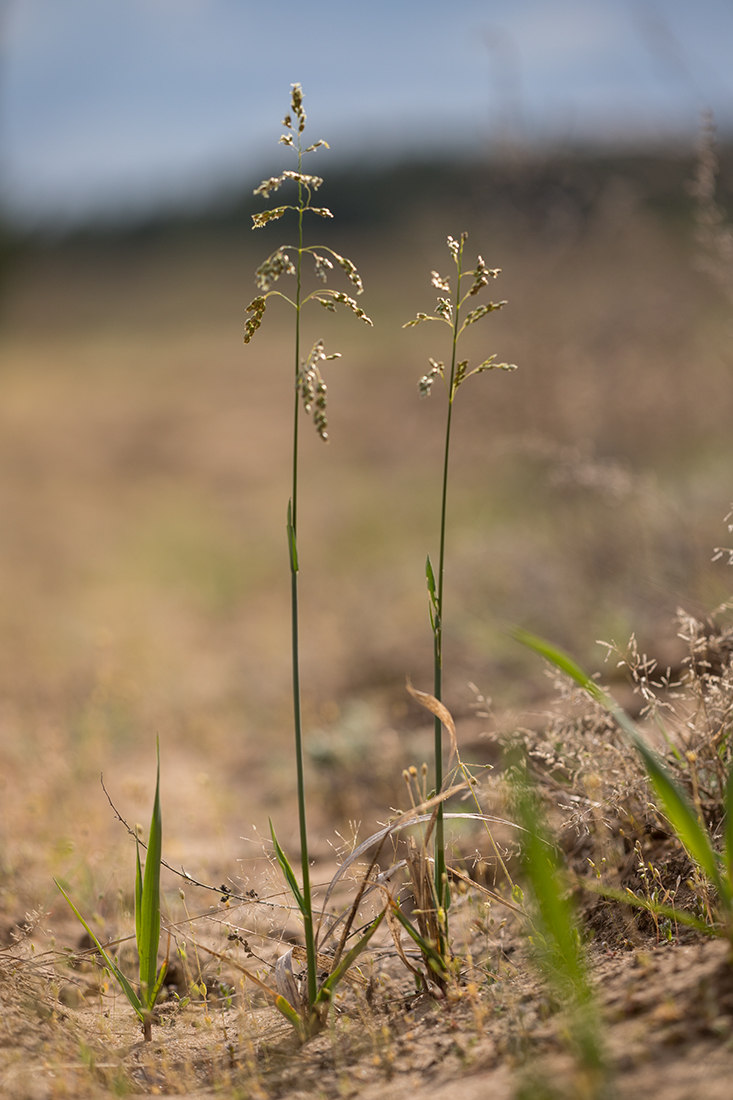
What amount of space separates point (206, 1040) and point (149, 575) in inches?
252

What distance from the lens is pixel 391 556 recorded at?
6945 millimetres

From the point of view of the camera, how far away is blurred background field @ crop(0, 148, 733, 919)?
141 inches

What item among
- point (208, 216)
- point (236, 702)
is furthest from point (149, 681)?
point (208, 216)

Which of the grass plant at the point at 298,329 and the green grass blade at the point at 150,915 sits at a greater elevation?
the grass plant at the point at 298,329

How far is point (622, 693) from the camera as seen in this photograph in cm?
340

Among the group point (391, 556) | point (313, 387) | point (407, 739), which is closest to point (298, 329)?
point (313, 387)

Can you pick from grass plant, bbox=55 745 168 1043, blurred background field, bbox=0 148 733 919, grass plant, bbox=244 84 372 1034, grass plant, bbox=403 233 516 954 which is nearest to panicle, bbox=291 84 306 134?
grass plant, bbox=244 84 372 1034

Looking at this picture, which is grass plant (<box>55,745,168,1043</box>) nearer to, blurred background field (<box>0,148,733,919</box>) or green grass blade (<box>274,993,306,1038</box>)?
green grass blade (<box>274,993,306,1038</box>)

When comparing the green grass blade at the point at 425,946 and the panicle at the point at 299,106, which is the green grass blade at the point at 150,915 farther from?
the panicle at the point at 299,106

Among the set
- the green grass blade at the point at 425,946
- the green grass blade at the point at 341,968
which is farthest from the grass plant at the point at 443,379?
the green grass blade at the point at 341,968

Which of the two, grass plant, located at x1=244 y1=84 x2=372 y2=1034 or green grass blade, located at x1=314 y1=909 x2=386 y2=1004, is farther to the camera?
green grass blade, located at x1=314 y1=909 x2=386 y2=1004

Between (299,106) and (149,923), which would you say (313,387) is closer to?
(299,106)

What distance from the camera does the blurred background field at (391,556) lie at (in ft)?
11.7

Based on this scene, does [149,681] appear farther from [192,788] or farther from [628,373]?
[628,373]
